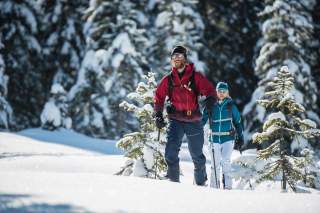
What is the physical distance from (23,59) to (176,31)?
893 centimetres

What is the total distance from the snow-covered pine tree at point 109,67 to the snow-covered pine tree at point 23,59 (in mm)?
3340

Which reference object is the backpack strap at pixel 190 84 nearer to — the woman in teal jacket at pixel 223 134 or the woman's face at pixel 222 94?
the woman in teal jacket at pixel 223 134

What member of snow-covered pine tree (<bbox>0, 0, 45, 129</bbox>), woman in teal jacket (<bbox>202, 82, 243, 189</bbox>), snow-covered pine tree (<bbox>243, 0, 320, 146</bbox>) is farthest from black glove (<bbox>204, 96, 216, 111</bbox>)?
snow-covered pine tree (<bbox>0, 0, 45, 129</bbox>)

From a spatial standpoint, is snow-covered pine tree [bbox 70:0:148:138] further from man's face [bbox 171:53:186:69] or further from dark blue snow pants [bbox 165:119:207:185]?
man's face [bbox 171:53:186:69]

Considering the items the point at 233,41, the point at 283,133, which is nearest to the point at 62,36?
the point at 233,41

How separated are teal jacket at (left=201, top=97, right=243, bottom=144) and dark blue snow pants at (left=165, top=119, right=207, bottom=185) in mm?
792

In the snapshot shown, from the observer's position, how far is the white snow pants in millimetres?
9312

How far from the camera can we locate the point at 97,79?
969 inches

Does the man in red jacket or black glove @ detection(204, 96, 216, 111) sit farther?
black glove @ detection(204, 96, 216, 111)

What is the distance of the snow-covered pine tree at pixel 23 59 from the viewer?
25734 millimetres

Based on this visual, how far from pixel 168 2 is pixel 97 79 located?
5.62 meters

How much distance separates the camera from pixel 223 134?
9492 mm

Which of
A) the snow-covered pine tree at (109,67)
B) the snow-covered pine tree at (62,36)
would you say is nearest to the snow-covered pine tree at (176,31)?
the snow-covered pine tree at (109,67)

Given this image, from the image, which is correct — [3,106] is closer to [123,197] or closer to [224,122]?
[224,122]
